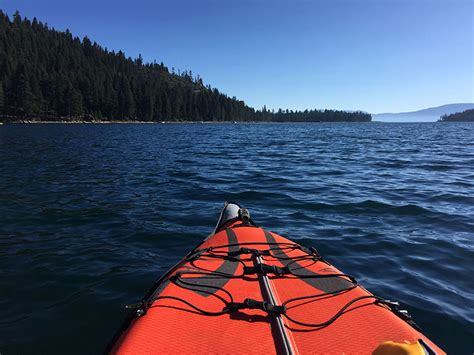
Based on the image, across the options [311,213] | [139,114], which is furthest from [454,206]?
[139,114]

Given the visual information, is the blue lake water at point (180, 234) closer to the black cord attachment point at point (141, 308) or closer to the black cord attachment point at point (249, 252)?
the black cord attachment point at point (141, 308)

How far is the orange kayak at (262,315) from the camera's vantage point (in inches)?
102

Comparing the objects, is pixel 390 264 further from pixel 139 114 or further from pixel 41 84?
pixel 139 114

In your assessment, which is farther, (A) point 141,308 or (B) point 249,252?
(B) point 249,252

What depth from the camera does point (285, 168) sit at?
17.5 metres

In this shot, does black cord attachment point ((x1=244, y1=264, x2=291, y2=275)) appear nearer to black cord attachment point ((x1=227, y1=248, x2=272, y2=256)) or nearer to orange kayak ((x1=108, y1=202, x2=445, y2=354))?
orange kayak ((x1=108, y1=202, x2=445, y2=354))

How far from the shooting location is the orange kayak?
8.46ft

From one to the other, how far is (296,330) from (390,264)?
3.99 metres

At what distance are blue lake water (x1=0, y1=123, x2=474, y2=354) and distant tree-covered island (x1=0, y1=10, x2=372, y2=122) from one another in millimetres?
102234

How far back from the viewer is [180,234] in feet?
24.7

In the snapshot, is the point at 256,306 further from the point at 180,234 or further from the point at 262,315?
the point at 180,234

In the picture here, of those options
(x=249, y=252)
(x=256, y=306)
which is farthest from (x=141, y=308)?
(x=249, y=252)

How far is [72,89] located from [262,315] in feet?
425

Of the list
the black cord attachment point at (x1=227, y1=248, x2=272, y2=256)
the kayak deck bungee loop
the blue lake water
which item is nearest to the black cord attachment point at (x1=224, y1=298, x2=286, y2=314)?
the kayak deck bungee loop
